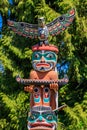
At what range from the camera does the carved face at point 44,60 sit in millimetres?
9461

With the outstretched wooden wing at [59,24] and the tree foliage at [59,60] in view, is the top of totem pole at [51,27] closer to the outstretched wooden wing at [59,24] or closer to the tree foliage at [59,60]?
the outstretched wooden wing at [59,24]

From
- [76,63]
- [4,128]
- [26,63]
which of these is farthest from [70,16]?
[4,128]

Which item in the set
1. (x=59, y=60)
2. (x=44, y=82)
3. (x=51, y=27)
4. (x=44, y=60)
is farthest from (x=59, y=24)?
(x=59, y=60)

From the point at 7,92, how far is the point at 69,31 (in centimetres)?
231

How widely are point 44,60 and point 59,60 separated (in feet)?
11.2

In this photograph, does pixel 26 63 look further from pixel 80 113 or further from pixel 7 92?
pixel 80 113

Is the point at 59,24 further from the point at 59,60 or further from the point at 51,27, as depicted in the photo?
the point at 59,60

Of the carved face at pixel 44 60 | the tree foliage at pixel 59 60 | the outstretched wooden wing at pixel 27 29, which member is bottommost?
the tree foliage at pixel 59 60

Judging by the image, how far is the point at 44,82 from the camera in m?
9.27

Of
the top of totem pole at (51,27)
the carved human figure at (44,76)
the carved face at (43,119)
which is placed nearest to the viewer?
the carved face at (43,119)

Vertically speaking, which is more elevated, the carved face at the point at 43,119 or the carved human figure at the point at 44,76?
the carved human figure at the point at 44,76

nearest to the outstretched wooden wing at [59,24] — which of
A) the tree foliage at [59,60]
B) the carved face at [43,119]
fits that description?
the carved face at [43,119]

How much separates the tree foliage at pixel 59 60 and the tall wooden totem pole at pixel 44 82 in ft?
8.13

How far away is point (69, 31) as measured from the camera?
41.9ft
